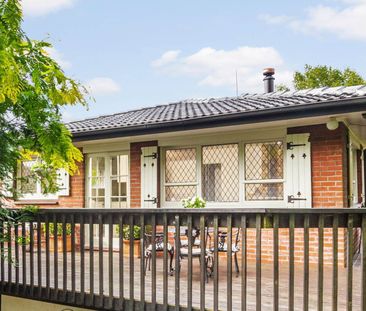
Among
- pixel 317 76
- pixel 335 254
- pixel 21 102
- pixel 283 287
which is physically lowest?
pixel 283 287

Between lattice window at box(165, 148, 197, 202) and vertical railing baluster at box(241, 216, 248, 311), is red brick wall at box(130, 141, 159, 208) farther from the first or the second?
vertical railing baluster at box(241, 216, 248, 311)

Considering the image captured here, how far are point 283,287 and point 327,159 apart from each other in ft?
8.90

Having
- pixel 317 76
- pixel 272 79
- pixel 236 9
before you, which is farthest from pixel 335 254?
pixel 317 76

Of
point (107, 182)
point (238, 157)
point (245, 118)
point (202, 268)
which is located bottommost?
point (202, 268)

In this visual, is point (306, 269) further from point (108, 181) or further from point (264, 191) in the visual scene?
point (108, 181)

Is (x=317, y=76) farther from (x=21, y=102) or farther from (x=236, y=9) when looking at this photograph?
(x=21, y=102)

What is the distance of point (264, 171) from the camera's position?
8156 mm

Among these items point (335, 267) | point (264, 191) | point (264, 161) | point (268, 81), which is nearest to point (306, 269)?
point (335, 267)

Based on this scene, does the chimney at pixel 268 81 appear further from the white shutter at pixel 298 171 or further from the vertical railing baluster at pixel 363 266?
the vertical railing baluster at pixel 363 266

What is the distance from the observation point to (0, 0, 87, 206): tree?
13.3 ft

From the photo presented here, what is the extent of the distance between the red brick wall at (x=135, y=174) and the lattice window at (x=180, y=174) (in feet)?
1.95

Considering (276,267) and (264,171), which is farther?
(264,171)

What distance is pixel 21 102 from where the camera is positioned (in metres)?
4.91

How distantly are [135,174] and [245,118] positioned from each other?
297cm
